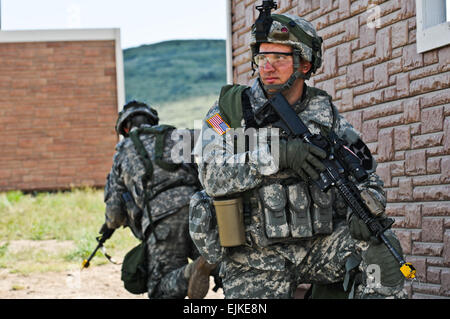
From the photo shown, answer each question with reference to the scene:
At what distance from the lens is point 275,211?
12.8 feet

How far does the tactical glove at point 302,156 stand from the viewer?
148 inches

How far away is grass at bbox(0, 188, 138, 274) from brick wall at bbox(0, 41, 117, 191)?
1.83m

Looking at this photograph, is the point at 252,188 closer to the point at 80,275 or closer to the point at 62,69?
the point at 80,275

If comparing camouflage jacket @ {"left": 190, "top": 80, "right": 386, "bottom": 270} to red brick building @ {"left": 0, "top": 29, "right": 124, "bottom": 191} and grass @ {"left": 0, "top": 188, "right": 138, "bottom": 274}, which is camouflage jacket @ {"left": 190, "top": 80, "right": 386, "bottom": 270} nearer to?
grass @ {"left": 0, "top": 188, "right": 138, "bottom": 274}

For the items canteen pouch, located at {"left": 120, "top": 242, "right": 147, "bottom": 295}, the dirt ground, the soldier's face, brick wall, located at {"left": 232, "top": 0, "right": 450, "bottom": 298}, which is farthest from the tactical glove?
the dirt ground

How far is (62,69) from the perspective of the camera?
22.3 m

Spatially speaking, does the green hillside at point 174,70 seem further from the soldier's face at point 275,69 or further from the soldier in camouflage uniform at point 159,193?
the soldier's face at point 275,69

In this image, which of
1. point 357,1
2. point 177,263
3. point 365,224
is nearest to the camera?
point 365,224

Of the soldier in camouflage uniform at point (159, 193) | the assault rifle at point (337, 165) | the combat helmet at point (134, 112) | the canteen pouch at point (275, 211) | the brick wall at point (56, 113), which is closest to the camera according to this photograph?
the assault rifle at point (337, 165)

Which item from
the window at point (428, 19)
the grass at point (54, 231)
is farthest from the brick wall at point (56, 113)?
the window at point (428, 19)

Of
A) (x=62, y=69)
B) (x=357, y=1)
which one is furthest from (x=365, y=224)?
(x=62, y=69)

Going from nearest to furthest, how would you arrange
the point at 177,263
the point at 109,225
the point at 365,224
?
the point at 365,224 → the point at 177,263 → the point at 109,225

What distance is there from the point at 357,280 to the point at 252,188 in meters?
0.72

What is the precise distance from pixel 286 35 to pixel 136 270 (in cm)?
343
